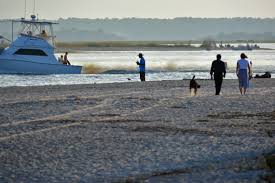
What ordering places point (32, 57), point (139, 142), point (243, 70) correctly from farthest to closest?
point (32, 57)
point (243, 70)
point (139, 142)

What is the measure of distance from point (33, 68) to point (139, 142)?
36.7 meters

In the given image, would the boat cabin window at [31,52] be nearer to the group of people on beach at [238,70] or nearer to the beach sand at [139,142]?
the group of people on beach at [238,70]

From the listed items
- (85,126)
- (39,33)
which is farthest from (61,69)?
(85,126)

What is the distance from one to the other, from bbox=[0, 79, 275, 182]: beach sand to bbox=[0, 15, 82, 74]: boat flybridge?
28.4 meters

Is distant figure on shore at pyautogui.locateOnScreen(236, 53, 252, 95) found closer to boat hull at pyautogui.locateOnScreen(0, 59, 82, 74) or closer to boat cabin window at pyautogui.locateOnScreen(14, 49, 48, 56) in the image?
boat cabin window at pyautogui.locateOnScreen(14, 49, 48, 56)

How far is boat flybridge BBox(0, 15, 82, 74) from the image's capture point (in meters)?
48.0

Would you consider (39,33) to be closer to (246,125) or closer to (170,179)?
(246,125)

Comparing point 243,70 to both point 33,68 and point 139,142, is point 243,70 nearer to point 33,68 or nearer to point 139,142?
point 139,142

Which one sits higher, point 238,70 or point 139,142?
point 238,70

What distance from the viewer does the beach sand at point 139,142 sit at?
10.1 metres

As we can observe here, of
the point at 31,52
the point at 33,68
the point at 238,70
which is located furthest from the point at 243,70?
the point at 33,68

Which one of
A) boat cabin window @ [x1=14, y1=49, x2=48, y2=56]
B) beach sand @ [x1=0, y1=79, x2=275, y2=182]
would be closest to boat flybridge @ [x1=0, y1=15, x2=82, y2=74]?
boat cabin window @ [x1=14, y1=49, x2=48, y2=56]

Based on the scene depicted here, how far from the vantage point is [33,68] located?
160 feet

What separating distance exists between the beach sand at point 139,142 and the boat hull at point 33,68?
28834 millimetres
